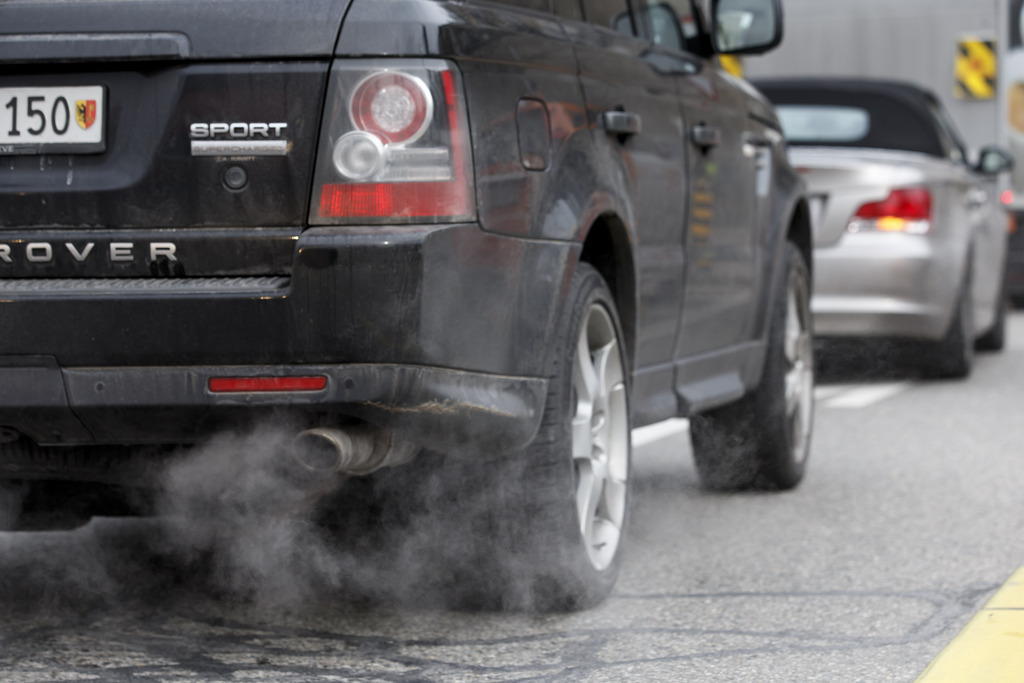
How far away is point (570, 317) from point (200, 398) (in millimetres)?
914

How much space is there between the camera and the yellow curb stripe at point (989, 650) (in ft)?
11.9

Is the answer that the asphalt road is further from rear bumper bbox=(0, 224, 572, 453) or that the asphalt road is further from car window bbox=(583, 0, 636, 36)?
car window bbox=(583, 0, 636, 36)

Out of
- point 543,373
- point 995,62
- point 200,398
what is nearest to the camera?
point 200,398

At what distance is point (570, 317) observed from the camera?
13.0ft

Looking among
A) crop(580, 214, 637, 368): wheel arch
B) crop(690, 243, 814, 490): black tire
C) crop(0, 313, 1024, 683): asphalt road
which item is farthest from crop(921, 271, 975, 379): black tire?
crop(580, 214, 637, 368): wheel arch

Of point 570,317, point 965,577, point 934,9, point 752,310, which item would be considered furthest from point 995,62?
point 570,317

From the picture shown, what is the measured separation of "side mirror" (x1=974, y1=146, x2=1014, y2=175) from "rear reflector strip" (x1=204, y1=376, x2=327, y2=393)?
858 centimetres

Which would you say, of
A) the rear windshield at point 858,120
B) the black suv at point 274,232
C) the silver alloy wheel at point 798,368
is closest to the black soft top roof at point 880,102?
the rear windshield at point 858,120

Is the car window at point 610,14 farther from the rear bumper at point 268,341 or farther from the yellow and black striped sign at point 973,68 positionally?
the yellow and black striped sign at point 973,68

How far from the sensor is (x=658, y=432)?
8.20 meters

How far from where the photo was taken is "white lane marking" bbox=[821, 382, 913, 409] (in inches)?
368

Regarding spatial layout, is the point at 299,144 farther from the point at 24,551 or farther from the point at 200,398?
the point at 24,551

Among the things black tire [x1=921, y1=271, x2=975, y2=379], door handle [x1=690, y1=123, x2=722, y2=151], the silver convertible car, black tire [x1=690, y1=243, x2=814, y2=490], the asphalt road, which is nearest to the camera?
the asphalt road

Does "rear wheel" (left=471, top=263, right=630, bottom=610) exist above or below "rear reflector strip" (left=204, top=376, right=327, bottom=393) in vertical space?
below
